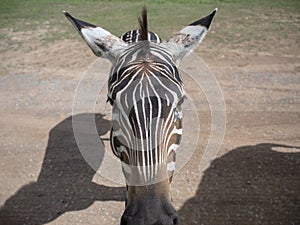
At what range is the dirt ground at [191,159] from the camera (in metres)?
4.66

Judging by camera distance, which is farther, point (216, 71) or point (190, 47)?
point (216, 71)

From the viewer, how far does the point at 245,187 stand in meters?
5.00

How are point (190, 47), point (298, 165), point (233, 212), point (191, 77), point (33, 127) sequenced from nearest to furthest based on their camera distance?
1. point (190, 47)
2. point (233, 212)
3. point (298, 165)
4. point (33, 127)
5. point (191, 77)

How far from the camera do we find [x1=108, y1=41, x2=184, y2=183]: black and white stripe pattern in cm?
238

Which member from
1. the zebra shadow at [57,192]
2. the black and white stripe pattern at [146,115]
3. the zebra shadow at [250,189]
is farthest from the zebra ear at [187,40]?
the zebra shadow at [57,192]

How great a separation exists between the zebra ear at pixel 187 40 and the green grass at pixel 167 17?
757 centimetres

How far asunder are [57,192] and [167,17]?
11144 mm

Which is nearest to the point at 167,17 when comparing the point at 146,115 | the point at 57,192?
the point at 57,192

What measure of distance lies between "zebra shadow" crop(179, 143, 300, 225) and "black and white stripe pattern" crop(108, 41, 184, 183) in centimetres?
221

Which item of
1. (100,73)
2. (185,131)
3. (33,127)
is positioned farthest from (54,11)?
(185,131)

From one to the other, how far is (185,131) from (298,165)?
82.8 inches

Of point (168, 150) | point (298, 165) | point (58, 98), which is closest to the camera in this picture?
point (168, 150)

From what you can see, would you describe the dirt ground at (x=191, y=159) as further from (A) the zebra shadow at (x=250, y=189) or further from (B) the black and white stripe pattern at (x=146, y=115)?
(B) the black and white stripe pattern at (x=146, y=115)

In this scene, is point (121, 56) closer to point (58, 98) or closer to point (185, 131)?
point (185, 131)
